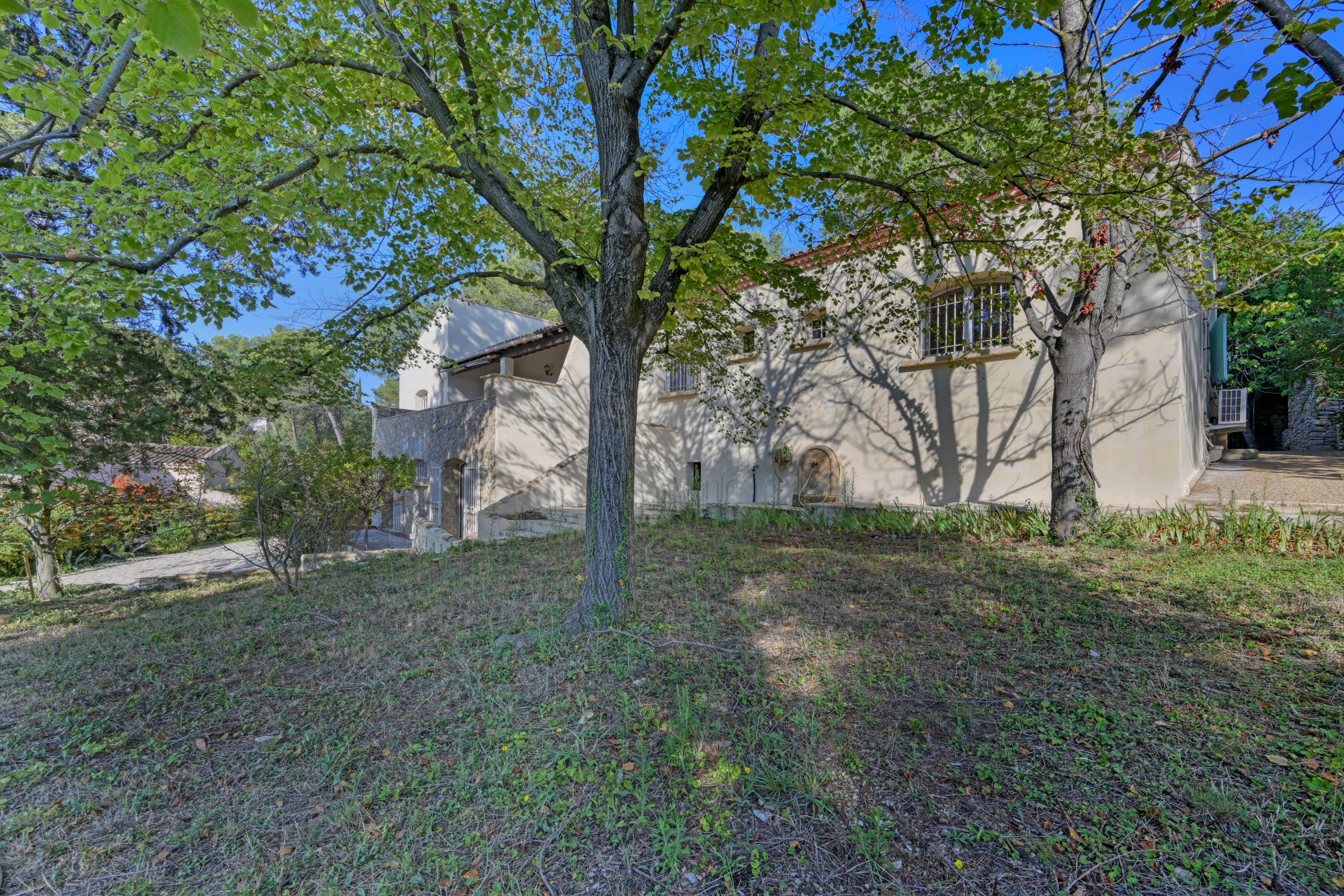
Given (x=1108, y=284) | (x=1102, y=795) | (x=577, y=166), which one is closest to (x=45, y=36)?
(x=577, y=166)

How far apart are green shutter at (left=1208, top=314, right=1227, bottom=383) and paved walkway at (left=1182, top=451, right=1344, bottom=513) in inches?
68.4

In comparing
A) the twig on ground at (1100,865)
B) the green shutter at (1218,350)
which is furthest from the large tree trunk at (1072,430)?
the green shutter at (1218,350)

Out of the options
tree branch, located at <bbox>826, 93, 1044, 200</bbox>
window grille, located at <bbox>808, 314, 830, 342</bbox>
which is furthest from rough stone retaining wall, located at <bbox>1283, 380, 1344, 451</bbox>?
tree branch, located at <bbox>826, 93, 1044, 200</bbox>

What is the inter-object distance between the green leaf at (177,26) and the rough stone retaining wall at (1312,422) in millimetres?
21747

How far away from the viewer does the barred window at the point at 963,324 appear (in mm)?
7471

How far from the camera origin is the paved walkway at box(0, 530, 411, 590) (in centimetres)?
1011

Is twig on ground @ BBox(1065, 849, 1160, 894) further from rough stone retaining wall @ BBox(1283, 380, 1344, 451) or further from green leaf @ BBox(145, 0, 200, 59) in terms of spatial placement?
rough stone retaining wall @ BBox(1283, 380, 1344, 451)

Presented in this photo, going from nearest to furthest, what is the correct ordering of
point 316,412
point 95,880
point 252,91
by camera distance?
point 95,880
point 252,91
point 316,412

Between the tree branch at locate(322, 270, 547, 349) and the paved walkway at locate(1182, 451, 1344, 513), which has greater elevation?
the tree branch at locate(322, 270, 547, 349)

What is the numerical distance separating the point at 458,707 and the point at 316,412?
29.9 metres

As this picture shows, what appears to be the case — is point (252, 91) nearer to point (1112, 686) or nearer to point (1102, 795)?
point (1102, 795)

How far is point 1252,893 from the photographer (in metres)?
1.57

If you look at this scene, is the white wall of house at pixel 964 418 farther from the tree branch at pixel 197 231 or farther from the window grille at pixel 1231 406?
the tree branch at pixel 197 231

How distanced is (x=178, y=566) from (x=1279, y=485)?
20689mm
